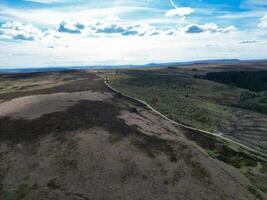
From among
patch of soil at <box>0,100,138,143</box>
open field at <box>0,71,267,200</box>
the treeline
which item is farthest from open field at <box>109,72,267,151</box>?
the treeline

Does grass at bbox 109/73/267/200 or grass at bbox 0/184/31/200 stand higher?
grass at bbox 0/184/31/200

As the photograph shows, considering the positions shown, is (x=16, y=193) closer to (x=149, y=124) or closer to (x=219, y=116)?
(x=149, y=124)

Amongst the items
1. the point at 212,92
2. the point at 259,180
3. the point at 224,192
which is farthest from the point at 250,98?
the point at 224,192

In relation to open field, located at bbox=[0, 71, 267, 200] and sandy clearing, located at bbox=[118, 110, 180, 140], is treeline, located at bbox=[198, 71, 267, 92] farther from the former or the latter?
open field, located at bbox=[0, 71, 267, 200]

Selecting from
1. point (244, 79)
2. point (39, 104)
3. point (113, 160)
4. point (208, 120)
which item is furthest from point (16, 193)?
point (244, 79)

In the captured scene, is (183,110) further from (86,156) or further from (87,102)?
(86,156)

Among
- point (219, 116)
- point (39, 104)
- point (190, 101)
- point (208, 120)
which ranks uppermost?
point (39, 104)

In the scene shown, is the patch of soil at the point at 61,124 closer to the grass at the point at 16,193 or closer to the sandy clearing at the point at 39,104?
the sandy clearing at the point at 39,104
